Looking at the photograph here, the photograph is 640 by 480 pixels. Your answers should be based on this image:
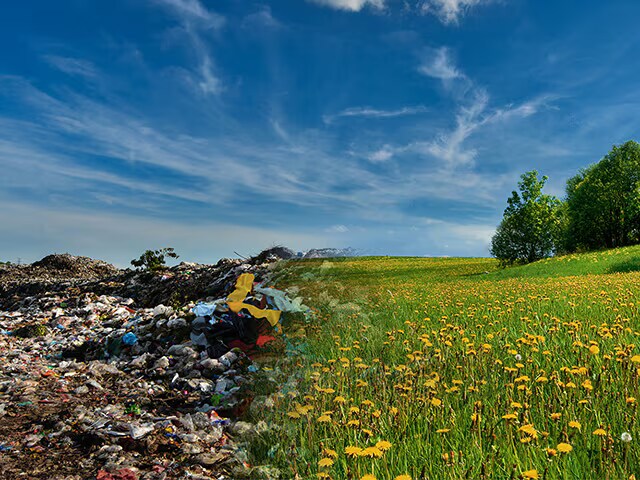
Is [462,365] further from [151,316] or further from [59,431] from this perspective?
[151,316]

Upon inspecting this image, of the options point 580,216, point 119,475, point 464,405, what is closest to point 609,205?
point 580,216

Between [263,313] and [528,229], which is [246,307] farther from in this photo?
[528,229]

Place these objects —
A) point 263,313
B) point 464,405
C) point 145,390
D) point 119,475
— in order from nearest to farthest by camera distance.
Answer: point 119,475 < point 464,405 < point 145,390 < point 263,313

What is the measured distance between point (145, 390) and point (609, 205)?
44.1 metres

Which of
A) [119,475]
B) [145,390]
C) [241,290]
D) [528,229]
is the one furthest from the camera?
[528,229]

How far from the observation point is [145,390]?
510cm

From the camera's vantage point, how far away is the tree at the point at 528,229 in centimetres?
3203

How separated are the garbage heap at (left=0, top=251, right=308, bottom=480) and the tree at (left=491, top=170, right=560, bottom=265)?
2916cm

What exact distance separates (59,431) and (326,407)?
230 cm

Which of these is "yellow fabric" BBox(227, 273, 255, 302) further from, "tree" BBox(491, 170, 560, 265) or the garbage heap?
"tree" BBox(491, 170, 560, 265)

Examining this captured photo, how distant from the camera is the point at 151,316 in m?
7.88

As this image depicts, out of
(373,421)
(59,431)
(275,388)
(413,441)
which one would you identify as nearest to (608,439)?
(413,441)

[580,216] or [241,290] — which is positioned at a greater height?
[580,216]

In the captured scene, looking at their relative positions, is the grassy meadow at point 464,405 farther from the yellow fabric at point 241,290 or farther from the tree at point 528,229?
the tree at point 528,229
